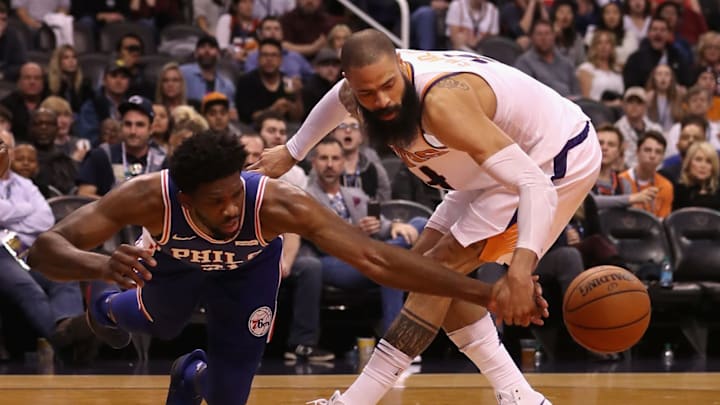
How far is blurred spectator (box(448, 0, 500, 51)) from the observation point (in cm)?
1238

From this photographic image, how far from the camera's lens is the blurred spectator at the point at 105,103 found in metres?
10.3

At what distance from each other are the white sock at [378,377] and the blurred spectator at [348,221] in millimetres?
3082

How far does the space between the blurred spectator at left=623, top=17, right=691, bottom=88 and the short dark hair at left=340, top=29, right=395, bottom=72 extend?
7.84m

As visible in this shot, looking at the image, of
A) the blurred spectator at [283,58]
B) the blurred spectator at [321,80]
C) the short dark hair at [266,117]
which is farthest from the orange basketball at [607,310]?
the blurred spectator at [283,58]

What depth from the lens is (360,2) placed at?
1270 cm

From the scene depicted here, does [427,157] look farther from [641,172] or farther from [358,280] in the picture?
[641,172]

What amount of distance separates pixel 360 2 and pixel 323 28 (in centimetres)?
67

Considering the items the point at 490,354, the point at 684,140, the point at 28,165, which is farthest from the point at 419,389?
the point at 684,140

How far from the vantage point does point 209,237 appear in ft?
15.0

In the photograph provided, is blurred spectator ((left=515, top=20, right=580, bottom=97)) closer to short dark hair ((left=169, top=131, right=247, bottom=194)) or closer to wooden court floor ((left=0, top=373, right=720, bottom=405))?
wooden court floor ((left=0, top=373, right=720, bottom=405))

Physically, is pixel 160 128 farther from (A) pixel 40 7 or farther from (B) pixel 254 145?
(A) pixel 40 7

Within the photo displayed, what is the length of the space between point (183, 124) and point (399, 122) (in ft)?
14.8

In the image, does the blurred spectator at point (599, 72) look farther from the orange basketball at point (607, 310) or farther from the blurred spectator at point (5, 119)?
the orange basketball at point (607, 310)

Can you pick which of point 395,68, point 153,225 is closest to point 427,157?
point 395,68
